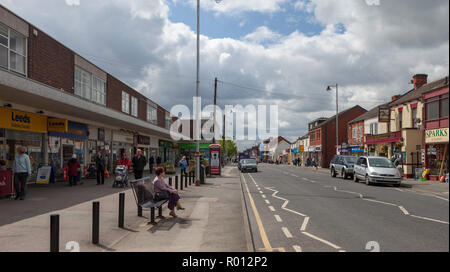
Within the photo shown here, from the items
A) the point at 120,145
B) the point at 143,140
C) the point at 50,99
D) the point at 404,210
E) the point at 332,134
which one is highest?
the point at 332,134

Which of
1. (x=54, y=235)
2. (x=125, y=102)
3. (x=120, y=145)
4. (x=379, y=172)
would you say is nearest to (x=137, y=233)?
(x=54, y=235)

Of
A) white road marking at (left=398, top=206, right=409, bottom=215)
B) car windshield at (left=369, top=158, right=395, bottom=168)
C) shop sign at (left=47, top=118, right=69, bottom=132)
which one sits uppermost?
shop sign at (left=47, top=118, right=69, bottom=132)

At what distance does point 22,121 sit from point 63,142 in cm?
422

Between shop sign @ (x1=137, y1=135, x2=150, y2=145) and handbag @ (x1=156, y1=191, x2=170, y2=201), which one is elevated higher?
shop sign @ (x1=137, y1=135, x2=150, y2=145)

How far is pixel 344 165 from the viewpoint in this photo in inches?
994

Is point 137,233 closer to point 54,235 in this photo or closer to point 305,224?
point 54,235

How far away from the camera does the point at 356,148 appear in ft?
139

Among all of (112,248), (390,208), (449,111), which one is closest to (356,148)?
(390,208)

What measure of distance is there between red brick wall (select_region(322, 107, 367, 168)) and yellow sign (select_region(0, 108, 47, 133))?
1908 inches

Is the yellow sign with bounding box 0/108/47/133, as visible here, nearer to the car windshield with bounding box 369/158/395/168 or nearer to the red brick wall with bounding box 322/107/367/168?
the car windshield with bounding box 369/158/395/168

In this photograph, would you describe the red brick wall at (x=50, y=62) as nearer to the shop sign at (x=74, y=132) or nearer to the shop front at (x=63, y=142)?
the shop front at (x=63, y=142)

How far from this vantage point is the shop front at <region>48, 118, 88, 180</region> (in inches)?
709

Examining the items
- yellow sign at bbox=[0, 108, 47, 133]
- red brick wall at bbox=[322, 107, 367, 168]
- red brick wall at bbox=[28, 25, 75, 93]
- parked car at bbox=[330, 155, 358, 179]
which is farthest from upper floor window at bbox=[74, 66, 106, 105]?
red brick wall at bbox=[322, 107, 367, 168]
